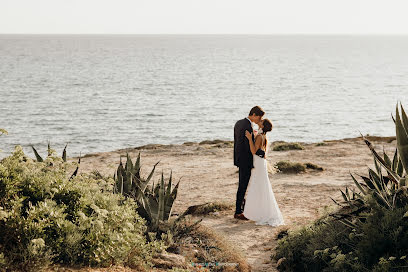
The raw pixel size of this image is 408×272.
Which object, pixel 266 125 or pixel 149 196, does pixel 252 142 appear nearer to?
pixel 266 125

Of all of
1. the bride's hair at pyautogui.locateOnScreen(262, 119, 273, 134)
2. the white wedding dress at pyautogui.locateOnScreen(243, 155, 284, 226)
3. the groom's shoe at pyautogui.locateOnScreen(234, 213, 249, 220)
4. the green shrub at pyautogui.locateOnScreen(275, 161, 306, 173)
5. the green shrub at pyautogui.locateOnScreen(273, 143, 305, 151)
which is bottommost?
the green shrub at pyautogui.locateOnScreen(273, 143, 305, 151)

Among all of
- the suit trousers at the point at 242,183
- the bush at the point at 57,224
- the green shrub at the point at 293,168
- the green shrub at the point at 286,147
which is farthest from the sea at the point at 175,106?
the bush at the point at 57,224

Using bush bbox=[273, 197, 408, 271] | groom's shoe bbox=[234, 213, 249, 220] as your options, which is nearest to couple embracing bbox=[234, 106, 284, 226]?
groom's shoe bbox=[234, 213, 249, 220]

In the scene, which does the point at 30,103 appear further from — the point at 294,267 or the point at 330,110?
the point at 294,267

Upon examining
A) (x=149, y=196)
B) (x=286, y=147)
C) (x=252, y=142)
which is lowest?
(x=286, y=147)

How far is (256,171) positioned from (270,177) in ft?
18.0

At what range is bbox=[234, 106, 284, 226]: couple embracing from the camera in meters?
10.2

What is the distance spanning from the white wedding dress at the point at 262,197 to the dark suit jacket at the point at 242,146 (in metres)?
0.14

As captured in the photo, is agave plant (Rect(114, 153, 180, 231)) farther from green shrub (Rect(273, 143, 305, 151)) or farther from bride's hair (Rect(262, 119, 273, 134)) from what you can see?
green shrub (Rect(273, 143, 305, 151))

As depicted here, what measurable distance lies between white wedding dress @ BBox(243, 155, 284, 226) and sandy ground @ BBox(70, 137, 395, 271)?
0.22m

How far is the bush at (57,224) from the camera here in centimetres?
511

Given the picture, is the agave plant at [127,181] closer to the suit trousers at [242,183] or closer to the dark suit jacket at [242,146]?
the dark suit jacket at [242,146]

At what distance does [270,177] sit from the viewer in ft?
51.6

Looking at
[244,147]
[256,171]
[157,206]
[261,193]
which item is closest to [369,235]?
[157,206]
